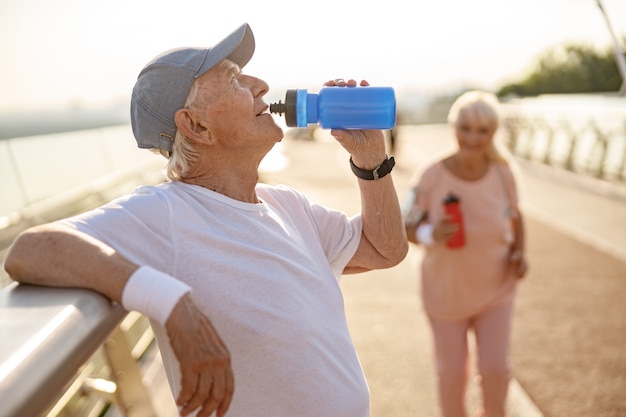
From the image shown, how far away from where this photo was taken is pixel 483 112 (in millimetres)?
3396

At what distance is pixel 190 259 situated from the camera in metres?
1.42

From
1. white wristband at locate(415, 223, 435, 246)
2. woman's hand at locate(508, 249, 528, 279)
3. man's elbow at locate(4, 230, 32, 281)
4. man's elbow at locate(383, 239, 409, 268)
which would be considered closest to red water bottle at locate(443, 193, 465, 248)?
white wristband at locate(415, 223, 435, 246)

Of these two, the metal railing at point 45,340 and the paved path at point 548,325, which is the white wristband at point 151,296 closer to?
the metal railing at point 45,340

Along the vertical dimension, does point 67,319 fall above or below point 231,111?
below

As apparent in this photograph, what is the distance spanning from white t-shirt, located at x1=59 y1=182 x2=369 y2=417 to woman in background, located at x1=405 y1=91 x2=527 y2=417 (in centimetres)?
A: 164

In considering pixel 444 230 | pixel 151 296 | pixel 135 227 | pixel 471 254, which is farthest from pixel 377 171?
pixel 471 254

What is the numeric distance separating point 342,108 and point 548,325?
144 inches

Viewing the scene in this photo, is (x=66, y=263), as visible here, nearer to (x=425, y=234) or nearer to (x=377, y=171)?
(x=377, y=171)

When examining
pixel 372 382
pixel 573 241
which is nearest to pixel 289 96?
pixel 372 382

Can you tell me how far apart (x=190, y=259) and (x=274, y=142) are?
0.53m

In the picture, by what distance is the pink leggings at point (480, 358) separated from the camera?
10.1ft

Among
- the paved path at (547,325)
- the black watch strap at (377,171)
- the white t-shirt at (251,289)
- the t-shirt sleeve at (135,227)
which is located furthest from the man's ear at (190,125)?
the paved path at (547,325)

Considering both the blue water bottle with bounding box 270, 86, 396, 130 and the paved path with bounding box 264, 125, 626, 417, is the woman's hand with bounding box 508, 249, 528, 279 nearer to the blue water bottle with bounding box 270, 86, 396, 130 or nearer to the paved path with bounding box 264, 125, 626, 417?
the paved path with bounding box 264, 125, 626, 417

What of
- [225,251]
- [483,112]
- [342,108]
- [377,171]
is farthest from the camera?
[483,112]
